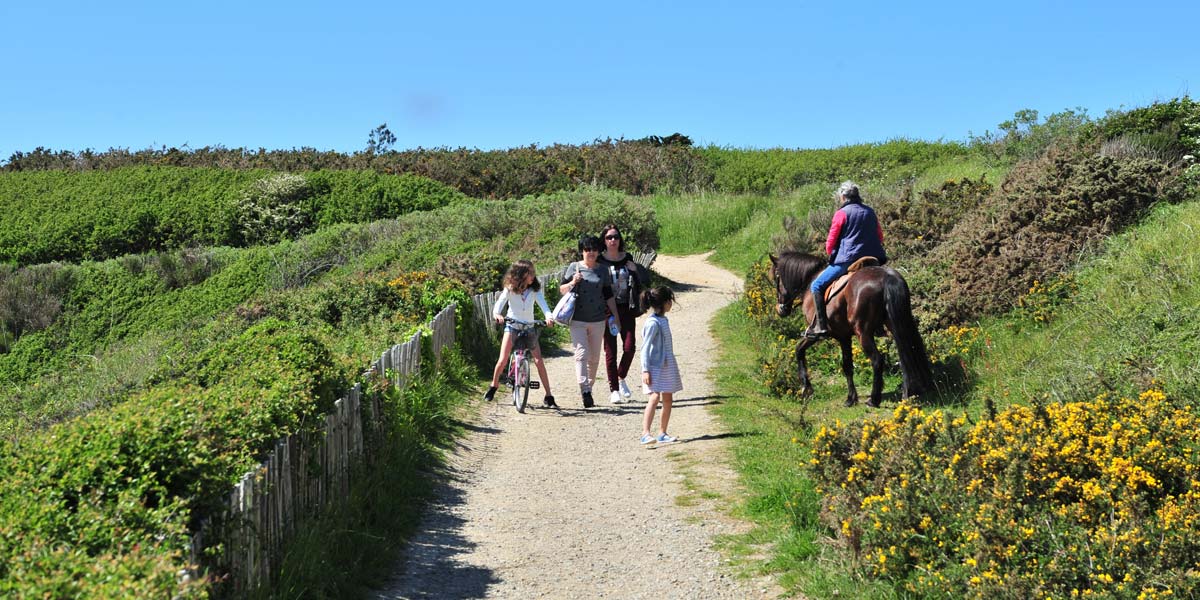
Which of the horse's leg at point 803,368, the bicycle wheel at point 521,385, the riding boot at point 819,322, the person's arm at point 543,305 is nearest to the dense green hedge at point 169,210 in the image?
the person's arm at point 543,305

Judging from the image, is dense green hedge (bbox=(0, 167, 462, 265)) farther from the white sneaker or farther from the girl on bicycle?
the girl on bicycle

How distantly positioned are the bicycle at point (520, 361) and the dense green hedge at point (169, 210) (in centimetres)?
2214

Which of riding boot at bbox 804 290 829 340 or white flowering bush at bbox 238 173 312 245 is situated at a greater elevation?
white flowering bush at bbox 238 173 312 245

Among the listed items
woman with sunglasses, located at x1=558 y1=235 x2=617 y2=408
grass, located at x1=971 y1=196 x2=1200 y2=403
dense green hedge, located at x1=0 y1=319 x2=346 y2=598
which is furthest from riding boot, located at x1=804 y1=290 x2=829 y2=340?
dense green hedge, located at x1=0 y1=319 x2=346 y2=598

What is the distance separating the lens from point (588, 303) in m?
11.9

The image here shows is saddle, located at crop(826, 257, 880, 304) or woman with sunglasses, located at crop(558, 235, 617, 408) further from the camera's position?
woman with sunglasses, located at crop(558, 235, 617, 408)

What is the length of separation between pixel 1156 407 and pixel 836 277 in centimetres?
510

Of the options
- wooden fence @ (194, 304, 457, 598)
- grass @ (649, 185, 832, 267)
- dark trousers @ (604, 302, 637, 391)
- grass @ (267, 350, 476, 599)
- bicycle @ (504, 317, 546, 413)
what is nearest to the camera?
wooden fence @ (194, 304, 457, 598)

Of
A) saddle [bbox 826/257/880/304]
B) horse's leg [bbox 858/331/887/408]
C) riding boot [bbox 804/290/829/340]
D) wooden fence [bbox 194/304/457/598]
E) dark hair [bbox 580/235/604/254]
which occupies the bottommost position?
wooden fence [bbox 194/304/457/598]

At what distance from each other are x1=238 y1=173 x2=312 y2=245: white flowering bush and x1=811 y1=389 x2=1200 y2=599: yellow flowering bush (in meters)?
28.2

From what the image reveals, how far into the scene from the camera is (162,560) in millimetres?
4090

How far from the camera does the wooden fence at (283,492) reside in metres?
5.31

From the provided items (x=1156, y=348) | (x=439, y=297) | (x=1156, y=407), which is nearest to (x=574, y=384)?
(x=439, y=297)

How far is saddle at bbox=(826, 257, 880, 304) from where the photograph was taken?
36.7 feet
